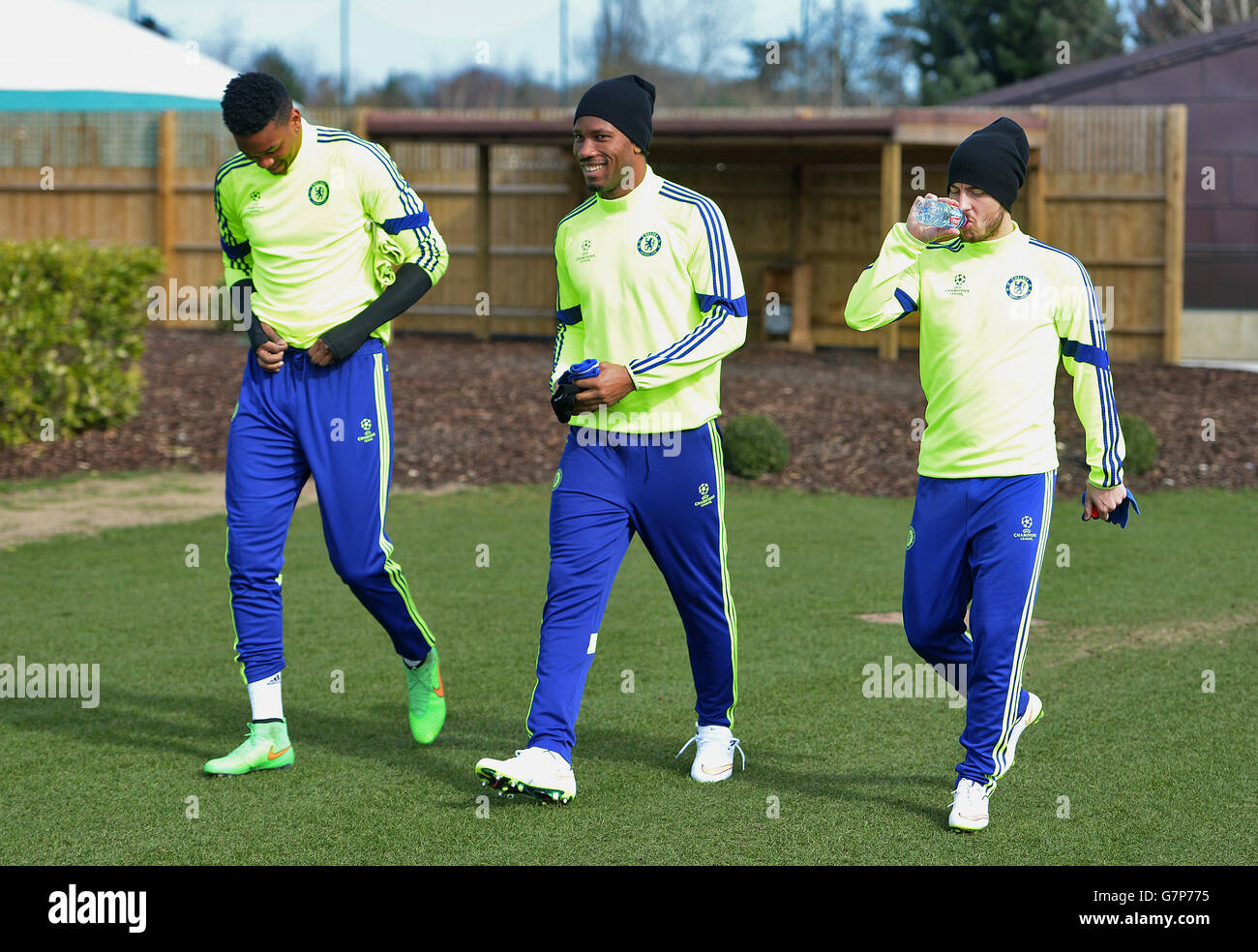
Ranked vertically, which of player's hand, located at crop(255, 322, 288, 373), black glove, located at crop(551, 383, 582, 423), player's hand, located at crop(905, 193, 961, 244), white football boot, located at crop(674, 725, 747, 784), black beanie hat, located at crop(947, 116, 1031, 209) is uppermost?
black beanie hat, located at crop(947, 116, 1031, 209)

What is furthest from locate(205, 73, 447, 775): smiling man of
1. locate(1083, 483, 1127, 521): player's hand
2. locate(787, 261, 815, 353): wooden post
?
locate(787, 261, 815, 353): wooden post

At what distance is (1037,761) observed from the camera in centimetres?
548

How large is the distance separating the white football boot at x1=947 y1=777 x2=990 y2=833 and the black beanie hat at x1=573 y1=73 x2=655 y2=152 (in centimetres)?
240

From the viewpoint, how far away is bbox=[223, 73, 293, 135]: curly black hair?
5.24 m

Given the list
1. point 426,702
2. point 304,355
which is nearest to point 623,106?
point 304,355

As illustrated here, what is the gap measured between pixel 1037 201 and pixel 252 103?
16.4 m

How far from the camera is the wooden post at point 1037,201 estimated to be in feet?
65.1

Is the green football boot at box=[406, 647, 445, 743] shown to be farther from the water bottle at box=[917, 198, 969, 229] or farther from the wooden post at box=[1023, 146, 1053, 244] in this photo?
the wooden post at box=[1023, 146, 1053, 244]

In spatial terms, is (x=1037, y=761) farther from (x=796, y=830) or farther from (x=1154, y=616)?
(x=1154, y=616)

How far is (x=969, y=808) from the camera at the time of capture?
186 inches

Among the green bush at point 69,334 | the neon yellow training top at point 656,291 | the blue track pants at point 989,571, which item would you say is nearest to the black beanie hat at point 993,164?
the neon yellow training top at point 656,291

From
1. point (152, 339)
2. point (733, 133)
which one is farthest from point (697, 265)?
point (152, 339)

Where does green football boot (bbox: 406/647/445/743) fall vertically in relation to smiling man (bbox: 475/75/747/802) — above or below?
below
